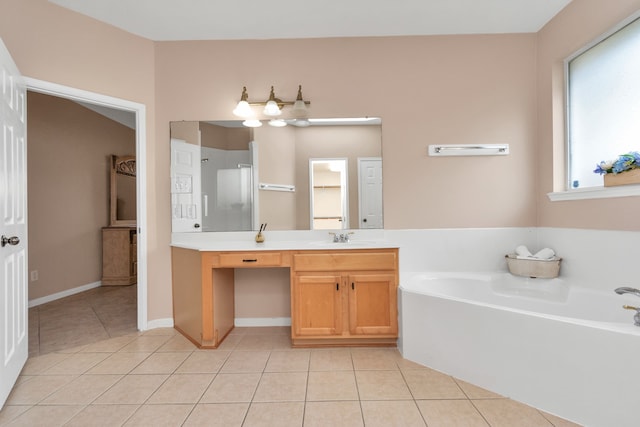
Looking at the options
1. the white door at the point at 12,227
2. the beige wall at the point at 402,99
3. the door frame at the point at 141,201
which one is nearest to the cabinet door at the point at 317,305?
→ the beige wall at the point at 402,99

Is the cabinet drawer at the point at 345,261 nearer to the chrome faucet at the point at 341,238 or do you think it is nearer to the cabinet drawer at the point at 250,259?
the cabinet drawer at the point at 250,259

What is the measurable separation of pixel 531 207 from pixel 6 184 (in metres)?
3.69

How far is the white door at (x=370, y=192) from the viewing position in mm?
2785

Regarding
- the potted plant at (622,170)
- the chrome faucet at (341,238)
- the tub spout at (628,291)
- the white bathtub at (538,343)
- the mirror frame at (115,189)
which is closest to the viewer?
the white bathtub at (538,343)

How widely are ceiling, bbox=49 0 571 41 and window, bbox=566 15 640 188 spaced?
51 centimetres

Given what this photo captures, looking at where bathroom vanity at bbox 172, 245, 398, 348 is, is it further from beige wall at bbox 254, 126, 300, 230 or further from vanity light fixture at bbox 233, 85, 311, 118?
vanity light fixture at bbox 233, 85, 311, 118

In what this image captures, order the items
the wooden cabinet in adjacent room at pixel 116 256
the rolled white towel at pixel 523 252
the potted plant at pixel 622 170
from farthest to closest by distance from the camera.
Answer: the wooden cabinet in adjacent room at pixel 116 256 < the rolled white towel at pixel 523 252 < the potted plant at pixel 622 170

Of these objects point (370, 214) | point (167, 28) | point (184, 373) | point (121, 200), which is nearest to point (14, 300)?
point (184, 373)

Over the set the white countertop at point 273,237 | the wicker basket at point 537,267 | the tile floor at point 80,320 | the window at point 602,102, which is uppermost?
the window at point 602,102

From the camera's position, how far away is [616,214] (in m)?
2.00

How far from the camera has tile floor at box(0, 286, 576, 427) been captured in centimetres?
157

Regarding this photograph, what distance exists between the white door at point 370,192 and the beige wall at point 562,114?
53.1 inches

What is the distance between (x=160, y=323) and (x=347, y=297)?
171 cm

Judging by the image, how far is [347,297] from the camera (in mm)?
2363
